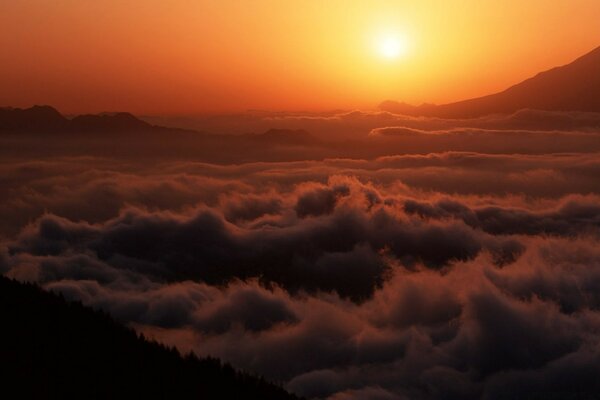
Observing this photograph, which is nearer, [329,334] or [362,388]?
[362,388]

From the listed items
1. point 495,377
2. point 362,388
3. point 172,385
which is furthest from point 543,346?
point 172,385

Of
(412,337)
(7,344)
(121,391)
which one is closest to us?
(121,391)

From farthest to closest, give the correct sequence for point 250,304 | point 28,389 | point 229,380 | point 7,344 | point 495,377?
point 250,304, point 495,377, point 229,380, point 7,344, point 28,389

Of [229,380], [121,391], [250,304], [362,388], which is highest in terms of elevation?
[121,391]

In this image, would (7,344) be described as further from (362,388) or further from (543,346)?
(543,346)

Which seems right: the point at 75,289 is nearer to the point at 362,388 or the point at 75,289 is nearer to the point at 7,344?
the point at 362,388

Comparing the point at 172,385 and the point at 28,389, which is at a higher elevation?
the point at 28,389

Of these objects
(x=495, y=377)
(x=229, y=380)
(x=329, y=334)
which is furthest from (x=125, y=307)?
(x=229, y=380)
